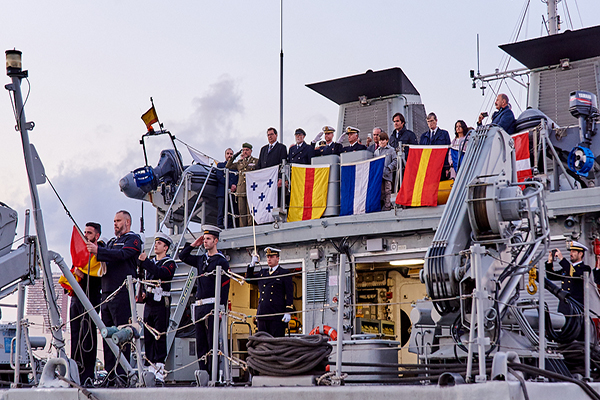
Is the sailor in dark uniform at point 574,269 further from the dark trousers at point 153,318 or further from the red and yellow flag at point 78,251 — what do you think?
the red and yellow flag at point 78,251

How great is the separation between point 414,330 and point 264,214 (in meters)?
3.98

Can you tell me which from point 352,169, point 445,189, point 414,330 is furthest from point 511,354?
point 352,169

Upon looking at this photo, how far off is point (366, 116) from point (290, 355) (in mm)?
7474

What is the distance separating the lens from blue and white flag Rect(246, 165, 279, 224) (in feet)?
31.7

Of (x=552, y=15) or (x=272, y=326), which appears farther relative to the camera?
(x=552, y=15)

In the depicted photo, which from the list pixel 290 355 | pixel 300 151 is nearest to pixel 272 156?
pixel 300 151

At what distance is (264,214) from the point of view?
9.69 meters

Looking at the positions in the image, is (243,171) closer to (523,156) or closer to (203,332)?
(203,332)

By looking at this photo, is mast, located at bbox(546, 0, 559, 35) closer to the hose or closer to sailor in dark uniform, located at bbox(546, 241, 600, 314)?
sailor in dark uniform, located at bbox(546, 241, 600, 314)

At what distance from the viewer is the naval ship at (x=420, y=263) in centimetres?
482

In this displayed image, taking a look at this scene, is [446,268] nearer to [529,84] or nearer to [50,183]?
[50,183]

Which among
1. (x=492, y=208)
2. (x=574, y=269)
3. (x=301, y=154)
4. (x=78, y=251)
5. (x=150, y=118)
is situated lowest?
(x=574, y=269)

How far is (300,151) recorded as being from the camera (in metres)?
9.98

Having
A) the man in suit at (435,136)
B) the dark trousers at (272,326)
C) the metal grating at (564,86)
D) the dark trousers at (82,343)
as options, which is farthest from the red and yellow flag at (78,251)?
the metal grating at (564,86)
